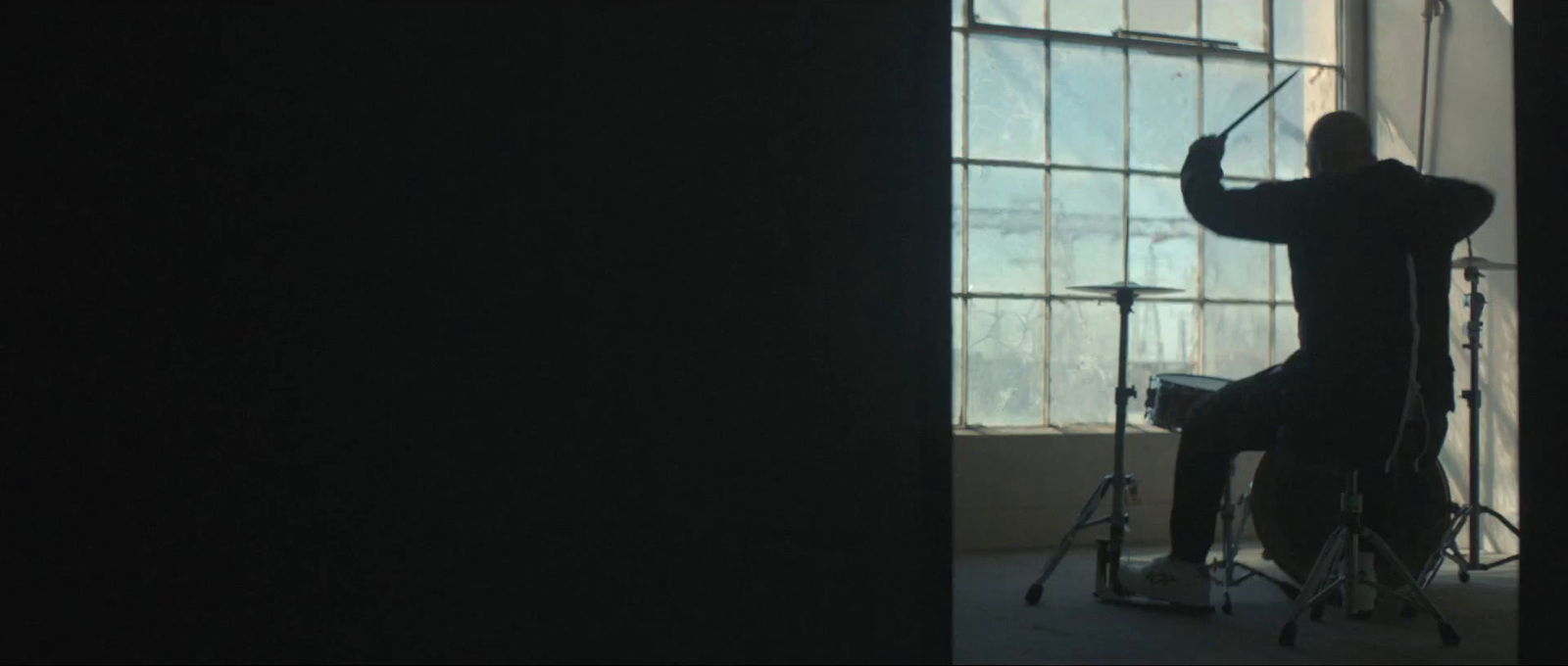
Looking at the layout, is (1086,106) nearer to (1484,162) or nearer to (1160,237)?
(1160,237)

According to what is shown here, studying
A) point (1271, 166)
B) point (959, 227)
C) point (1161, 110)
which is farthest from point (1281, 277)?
point (959, 227)

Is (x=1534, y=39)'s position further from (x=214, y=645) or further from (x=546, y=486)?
(x=214, y=645)

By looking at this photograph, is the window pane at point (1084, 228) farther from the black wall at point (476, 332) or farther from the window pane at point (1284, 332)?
the black wall at point (476, 332)

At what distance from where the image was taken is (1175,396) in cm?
409

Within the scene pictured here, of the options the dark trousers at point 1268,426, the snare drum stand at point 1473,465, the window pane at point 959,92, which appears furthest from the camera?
the window pane at point 959,92

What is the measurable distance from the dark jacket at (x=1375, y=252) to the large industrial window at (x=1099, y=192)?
1.86m

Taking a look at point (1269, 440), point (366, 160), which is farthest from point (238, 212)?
point (1269, 440)

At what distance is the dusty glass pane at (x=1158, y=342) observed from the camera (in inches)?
225

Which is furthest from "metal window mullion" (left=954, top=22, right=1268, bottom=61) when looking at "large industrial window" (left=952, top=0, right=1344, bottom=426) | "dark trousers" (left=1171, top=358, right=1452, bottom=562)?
"dark trousers" (left=1171, top=358, right=1452, bottom=562)

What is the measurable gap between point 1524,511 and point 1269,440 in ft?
3.84

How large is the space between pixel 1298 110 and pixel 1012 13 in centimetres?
139

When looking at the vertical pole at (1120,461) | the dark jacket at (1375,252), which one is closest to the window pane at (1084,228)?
the vertical pole at (1120,461)

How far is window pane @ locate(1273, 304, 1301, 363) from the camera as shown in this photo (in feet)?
19.5

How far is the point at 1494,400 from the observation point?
539 cm
